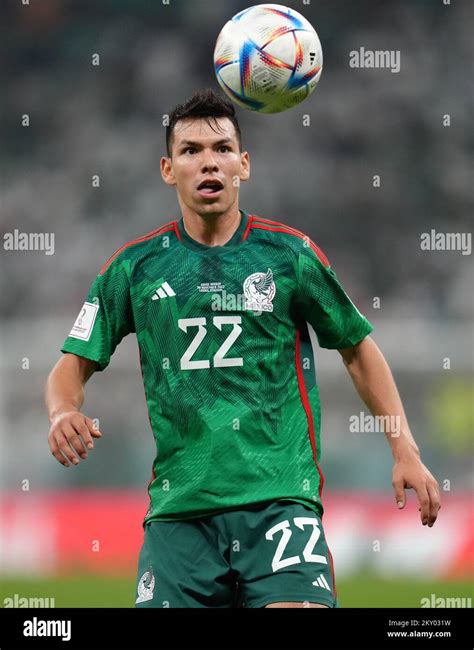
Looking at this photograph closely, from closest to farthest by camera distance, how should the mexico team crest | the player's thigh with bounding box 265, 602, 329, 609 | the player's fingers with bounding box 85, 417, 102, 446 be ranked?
1. the player's thigh with bounding box 265, 602, 329, 609
2. the player's fingers with bounding box 85, 417, 102, 446
3. the mexico team crest

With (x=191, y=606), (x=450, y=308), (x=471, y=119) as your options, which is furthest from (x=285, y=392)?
(x=471, y=119)

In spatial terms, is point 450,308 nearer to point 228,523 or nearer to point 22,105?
point 22,105

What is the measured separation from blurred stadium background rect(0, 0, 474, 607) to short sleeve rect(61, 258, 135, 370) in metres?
4.17

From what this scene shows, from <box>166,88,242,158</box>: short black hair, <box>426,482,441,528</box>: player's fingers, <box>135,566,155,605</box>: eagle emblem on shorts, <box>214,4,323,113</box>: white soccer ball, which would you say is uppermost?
<box>214,4,323,113</box>: white soccer ball

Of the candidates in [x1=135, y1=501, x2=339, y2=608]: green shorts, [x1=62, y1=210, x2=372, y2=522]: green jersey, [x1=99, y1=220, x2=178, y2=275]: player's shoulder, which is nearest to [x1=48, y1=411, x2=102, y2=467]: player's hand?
[x1=62, y1=210, x2=372, y2=522]: green jersey

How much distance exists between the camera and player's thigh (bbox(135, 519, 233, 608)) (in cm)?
399

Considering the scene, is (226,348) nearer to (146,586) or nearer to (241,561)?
(241,561)

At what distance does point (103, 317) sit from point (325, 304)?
35.0 inches

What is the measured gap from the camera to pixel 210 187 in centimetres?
445

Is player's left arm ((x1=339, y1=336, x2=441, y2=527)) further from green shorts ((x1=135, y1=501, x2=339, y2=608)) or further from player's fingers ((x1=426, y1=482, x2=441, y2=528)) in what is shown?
green shorts ((x1=135, y1=501, x2=339, y2=608))

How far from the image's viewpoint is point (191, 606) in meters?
3.98

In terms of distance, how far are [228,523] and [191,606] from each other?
322 mm

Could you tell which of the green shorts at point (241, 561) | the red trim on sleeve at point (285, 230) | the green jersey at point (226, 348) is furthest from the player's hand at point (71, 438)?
the red trim on sleeve at point (285, 230)

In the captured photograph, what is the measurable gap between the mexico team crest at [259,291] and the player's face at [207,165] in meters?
0.31
